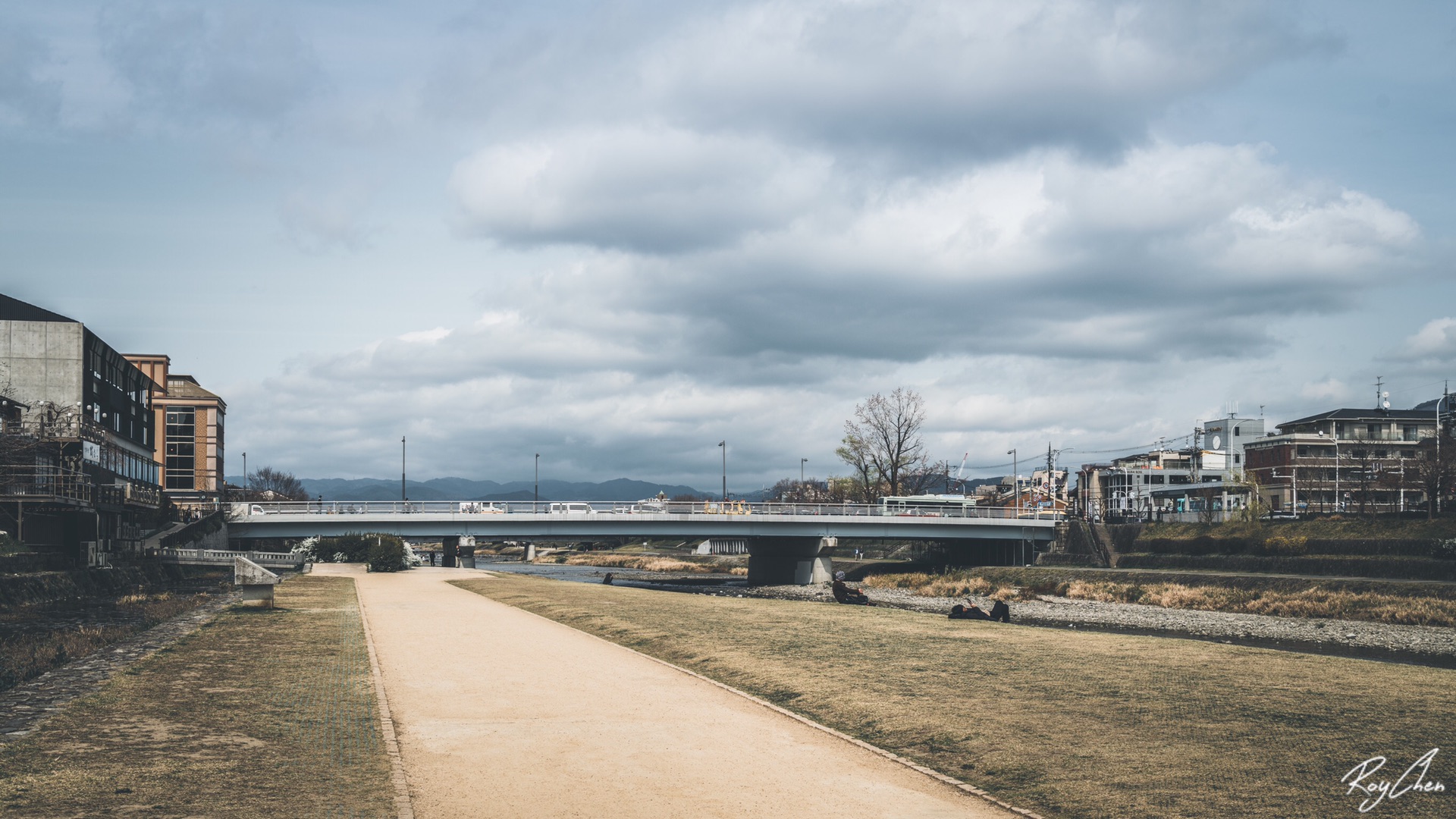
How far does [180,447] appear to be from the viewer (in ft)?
403

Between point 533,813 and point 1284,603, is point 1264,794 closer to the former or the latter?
point 533,813

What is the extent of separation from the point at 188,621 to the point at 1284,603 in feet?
160

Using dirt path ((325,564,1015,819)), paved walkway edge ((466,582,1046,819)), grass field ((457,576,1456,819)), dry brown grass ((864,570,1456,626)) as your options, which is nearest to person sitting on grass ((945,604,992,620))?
grass field ((457,576,1456,819))

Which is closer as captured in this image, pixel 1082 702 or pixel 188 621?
pixel 1082 702

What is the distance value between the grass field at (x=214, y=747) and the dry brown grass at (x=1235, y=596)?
44.9m

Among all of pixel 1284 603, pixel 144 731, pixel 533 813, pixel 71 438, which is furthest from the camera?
pixel 71 438

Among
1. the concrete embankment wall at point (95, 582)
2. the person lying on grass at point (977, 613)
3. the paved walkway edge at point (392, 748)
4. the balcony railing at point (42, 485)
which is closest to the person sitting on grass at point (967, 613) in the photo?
the person lying on grass at point (977, 613)

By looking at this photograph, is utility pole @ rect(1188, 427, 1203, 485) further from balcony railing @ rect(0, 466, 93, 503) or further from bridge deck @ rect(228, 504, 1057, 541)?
balcony railing @ rect(0, 466, 93, 503)

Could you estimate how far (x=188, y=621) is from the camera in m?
34.0

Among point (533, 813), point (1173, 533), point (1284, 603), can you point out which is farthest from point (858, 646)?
point (1173, 533)

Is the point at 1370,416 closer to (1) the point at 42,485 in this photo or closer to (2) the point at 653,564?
(2) the point at 653,564

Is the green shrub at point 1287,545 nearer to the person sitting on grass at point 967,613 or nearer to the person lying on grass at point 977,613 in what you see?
the person lying on grass at point 977,613

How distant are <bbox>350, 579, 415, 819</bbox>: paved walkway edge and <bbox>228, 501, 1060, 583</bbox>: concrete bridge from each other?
53.5 metres
